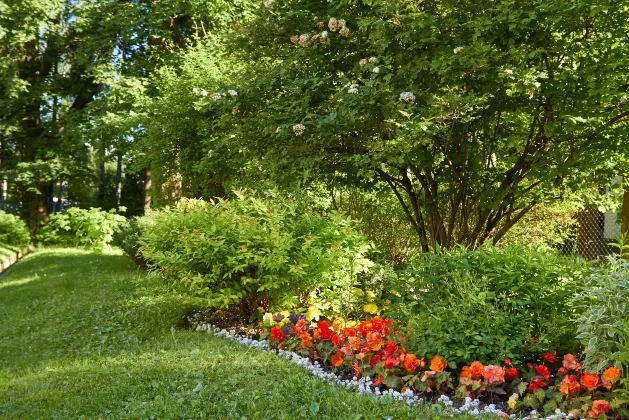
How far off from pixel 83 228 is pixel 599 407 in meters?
16.1

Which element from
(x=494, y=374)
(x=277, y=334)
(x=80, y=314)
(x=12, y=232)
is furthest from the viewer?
(x=12, y=232)

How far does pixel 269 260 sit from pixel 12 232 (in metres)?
14.7

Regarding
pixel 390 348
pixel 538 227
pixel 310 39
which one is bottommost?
pixel 390 348

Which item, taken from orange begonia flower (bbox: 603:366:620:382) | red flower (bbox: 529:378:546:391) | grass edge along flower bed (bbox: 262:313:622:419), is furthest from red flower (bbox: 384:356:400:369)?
orange begonia flower (bbox: 603:366:620:382)

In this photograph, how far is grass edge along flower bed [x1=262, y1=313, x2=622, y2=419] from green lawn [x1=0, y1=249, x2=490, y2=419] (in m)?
0.29

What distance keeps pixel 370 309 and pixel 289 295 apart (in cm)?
83

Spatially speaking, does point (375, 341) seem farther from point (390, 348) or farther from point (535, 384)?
point (535, 384)

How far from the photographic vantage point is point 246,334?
506 centimetres

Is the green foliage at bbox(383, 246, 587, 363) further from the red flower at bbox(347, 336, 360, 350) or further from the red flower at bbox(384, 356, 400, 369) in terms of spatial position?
the red flower at bbox(347, 336, 360, 350)

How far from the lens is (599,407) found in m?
2.88

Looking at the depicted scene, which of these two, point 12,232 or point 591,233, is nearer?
point 591,233

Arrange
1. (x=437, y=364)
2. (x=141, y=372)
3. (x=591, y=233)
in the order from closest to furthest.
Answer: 1. (x=437, y=364)
2. (x=141, y=372)
3. (x=591, y=233)

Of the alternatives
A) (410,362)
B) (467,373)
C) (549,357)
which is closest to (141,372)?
(410,362)

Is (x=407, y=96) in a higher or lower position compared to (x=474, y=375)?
higher
